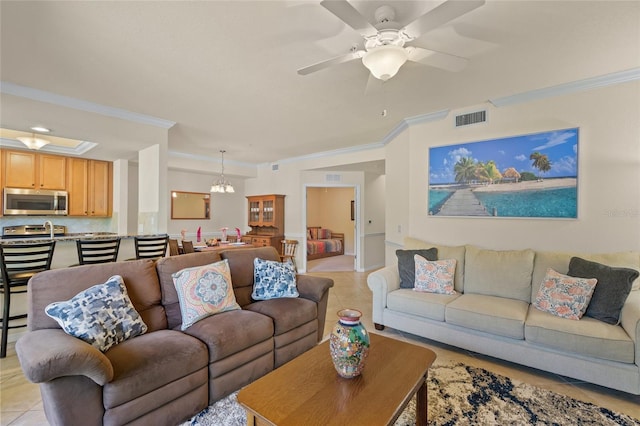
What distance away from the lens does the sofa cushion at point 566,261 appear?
2520 mm

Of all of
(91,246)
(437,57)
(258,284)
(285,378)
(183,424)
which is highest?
(437,57)

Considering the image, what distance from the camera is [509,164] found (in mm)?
3268

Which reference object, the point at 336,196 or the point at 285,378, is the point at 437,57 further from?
the point at 336,196

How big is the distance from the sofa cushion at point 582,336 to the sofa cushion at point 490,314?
9 centimetres

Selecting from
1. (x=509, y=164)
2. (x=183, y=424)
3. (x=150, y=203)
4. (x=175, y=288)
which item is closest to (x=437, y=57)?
(x=509, y=164)

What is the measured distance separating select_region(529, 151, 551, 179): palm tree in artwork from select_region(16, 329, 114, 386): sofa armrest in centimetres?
400

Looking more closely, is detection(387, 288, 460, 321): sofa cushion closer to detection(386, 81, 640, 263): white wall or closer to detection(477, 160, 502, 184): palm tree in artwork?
detection(386, 81, 640, 263): white wall

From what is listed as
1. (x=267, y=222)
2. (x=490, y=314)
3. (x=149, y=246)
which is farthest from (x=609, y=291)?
(x=267, y=222)

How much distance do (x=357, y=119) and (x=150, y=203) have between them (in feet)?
10.3

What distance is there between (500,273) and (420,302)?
881 mm

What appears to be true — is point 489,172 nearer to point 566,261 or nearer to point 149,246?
point 566,261

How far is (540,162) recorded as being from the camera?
3.08 metres

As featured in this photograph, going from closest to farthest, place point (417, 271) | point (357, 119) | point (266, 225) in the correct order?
point (417, 271) < point (357, 119) < point (266, 225)

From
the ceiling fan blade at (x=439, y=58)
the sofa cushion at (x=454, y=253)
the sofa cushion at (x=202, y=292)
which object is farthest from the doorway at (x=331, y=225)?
the ceiling fan blade at (x=439, y=58)
